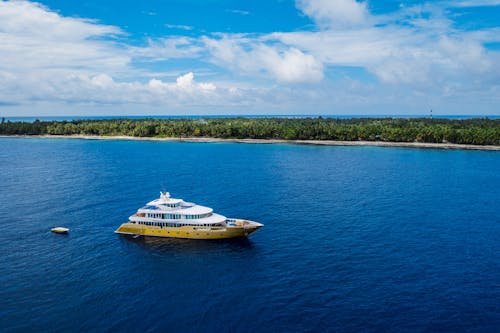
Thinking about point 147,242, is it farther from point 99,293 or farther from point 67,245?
point 99,293

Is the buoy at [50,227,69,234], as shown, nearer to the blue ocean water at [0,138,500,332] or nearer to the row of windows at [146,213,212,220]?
the blue ocean water at [0,138,500,332]

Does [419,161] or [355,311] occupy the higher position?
[419,161]

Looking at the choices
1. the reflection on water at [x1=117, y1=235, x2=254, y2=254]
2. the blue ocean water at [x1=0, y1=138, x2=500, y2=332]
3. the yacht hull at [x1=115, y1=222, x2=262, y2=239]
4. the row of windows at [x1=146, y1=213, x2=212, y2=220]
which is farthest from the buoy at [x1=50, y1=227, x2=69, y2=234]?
the row of windows at [x1=146, y1=213, x2=212, y2=220]

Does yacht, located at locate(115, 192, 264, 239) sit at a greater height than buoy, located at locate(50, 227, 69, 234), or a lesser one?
greater

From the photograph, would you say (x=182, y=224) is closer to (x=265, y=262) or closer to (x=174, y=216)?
(x=174, y=216)

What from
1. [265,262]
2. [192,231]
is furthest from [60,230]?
[265,262]

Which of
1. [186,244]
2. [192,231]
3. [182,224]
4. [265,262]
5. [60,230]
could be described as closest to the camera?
[265,262]

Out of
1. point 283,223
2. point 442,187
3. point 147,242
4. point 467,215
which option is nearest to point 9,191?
point 147,242
